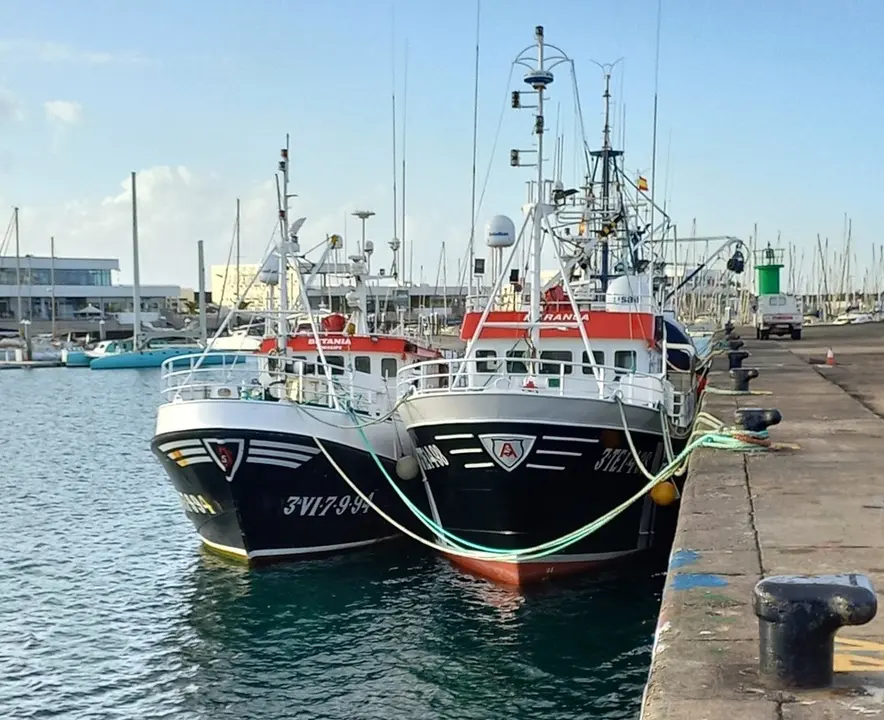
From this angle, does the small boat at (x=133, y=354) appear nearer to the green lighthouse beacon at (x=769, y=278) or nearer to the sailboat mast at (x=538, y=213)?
the green lighthouse beacon at (x=769, y=278)

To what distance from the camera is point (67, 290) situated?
360 feet

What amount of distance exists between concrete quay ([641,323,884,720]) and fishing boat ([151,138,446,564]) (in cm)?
521

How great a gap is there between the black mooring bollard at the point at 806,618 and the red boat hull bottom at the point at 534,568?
9781mm

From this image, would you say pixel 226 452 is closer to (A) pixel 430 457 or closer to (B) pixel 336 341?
(A) pixel 430 457

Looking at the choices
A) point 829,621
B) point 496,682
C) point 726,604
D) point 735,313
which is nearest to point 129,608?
point 496,682

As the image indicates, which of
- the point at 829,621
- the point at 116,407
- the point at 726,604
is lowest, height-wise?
the point at 116,407

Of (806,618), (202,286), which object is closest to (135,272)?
(202,286)

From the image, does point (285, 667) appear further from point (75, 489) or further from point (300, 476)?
point (75, 489)

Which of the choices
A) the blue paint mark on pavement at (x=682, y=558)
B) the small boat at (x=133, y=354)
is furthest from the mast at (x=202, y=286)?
the blue paint mark on pavement at (x=682, y=558)

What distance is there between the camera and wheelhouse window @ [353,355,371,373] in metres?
18.2

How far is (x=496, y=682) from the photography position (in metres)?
11.4

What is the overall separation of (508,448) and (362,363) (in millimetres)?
5142

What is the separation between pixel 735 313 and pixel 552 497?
87.7 metres

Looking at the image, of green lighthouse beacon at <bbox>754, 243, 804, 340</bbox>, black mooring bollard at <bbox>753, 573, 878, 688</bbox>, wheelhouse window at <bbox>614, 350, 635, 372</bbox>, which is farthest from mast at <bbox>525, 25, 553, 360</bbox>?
green lighthouse beacon at <bbox>754, 243, 804, 340</bbox>
